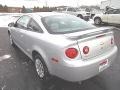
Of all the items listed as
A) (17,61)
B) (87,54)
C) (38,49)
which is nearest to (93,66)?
(87,54)

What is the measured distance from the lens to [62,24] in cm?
440

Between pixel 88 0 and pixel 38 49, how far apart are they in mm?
57809

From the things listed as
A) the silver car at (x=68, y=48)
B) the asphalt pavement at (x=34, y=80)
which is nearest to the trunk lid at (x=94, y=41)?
the silver car at (x=68, y=48)

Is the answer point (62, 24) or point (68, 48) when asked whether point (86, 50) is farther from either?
point (62, 24)

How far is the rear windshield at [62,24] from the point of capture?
4078mm

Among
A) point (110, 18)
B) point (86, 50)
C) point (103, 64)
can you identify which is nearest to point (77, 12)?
point (110, 18)

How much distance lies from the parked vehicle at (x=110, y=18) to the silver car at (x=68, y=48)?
31.6 ft

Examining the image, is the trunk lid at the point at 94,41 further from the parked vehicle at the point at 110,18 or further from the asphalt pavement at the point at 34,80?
the parked vehicle at the point at 110,18

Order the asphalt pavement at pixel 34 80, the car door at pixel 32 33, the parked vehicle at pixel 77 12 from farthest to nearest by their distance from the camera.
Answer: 1. the parked vehicle at pixel 77 12
2. the car door at pixel 32 33
3. the asphalt pavement at pixel 34 80

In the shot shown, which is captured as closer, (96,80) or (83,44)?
(83,44)

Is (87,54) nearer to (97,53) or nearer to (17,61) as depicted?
(97,53)

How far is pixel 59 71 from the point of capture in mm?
3504

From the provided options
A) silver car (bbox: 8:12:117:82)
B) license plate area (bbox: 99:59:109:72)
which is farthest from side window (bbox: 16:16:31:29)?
license plate area (bbox: 99:59:109:72)

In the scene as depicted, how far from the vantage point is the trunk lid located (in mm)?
3387
